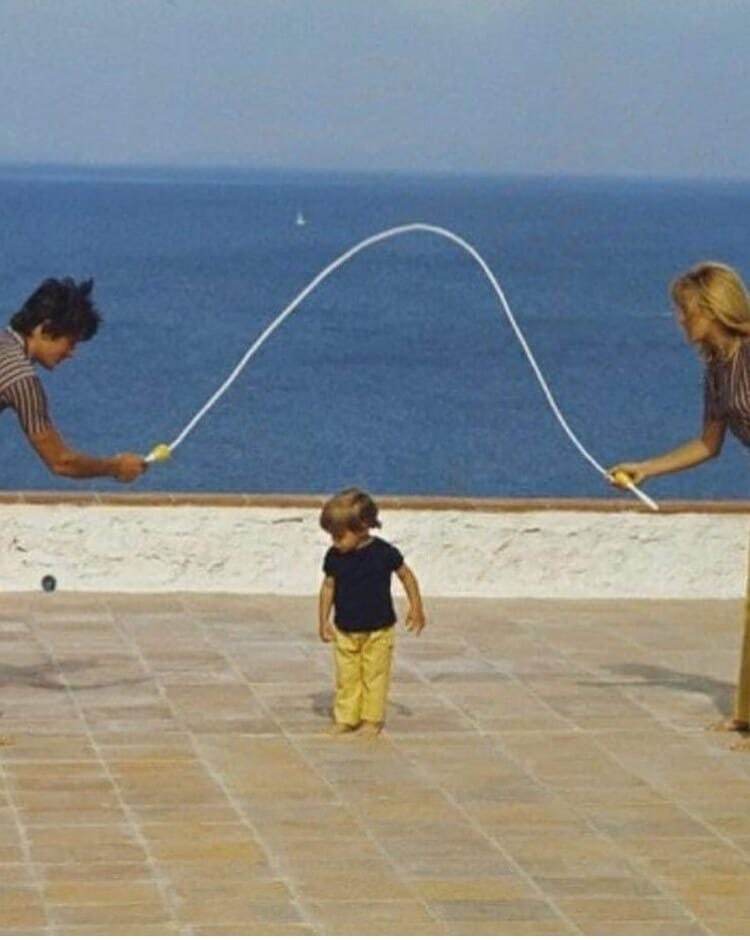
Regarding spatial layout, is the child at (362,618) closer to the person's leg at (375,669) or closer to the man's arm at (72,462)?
the person's leg at (375,669)

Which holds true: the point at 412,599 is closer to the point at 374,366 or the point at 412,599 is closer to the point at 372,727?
the point at 372,727

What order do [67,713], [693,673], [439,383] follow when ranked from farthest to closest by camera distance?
1. [439,383]
2. [693,673]
3. [67,713]

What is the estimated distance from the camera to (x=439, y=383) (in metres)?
63.2

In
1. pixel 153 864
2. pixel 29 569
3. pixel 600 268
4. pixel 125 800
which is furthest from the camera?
pixel 600 268

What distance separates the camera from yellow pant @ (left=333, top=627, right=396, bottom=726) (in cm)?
1002

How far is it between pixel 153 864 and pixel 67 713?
222 centimetres

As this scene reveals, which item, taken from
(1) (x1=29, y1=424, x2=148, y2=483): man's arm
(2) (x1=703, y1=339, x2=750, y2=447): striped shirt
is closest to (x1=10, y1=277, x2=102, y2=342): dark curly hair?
(1) (x1=29, y1=424, x2=148, y2=483): man's arm

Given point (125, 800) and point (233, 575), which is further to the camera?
point (233, 575)

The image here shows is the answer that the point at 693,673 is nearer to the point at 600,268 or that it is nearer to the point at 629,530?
the point at 629,530

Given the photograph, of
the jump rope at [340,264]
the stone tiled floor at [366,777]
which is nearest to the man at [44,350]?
the jump rope at [340,264]

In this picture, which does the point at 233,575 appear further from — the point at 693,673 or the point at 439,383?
the point at 439,383

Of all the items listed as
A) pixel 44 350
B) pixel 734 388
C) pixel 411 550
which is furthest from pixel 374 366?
pixel 44 350

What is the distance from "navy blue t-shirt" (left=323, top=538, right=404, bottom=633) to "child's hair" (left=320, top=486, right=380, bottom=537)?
0.32 ft

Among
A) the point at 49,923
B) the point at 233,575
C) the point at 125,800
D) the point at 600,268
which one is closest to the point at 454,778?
the point at 125,800
